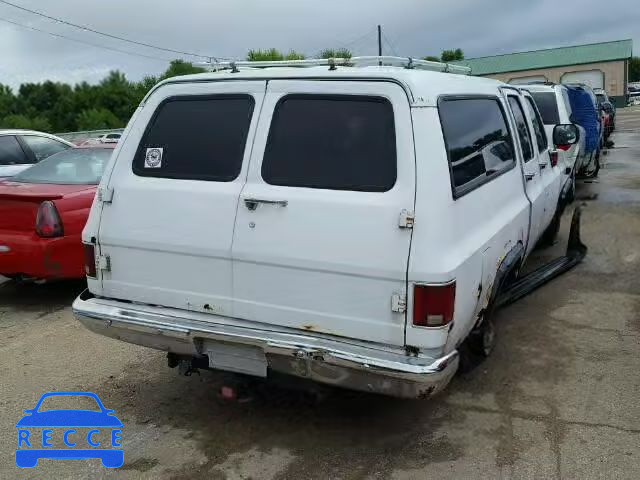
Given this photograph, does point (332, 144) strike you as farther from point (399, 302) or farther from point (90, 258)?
point (90, 258)

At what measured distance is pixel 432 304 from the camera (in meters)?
2.90

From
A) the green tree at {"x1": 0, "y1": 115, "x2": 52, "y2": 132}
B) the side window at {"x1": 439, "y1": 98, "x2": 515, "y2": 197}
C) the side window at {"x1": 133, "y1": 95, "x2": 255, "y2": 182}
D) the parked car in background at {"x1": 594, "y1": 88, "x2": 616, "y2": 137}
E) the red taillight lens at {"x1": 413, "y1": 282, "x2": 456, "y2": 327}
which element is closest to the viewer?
the red taillight lens at {"x1": 413, "y1": 282, "x2": 456, "y2": 327}

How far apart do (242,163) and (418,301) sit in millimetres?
1202

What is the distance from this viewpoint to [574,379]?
167 inches

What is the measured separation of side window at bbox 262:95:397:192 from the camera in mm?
3088

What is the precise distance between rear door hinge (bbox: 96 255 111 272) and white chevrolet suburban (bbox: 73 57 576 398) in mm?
15

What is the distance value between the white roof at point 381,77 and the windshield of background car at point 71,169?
3119 millimetres

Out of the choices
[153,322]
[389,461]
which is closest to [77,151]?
[153,322]

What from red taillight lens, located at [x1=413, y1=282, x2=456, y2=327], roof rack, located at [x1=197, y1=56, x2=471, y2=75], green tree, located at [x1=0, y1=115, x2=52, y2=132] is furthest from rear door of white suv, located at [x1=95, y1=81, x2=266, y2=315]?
green tree, located at [x1=0, y1=115, x2=52, y2=132]

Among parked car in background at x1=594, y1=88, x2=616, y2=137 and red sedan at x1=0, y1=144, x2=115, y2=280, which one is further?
parked car in background at x1=594, y1=88, x2=616, y2=137

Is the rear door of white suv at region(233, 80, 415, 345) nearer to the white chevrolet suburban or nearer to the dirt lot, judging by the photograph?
the white chevrolet suburban

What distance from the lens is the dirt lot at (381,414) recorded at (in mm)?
3299

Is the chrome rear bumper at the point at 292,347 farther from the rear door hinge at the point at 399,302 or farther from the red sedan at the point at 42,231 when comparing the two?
the red sedan at the point at 42,231

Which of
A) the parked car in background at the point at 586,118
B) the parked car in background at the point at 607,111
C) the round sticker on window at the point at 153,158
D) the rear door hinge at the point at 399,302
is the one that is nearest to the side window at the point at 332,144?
the rear door hinge at the point at 399,302
